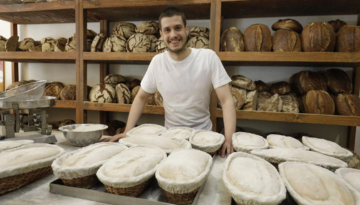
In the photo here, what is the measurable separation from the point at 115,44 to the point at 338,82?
2.27m

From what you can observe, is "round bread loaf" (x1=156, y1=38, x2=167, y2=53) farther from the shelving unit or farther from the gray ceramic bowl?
the gray ceramic bowl

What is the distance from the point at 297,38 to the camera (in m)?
1.87

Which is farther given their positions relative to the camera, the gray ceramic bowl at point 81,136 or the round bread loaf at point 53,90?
the round bread loaf at point 53,90

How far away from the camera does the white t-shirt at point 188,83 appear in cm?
173

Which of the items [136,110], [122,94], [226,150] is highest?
[122,94]

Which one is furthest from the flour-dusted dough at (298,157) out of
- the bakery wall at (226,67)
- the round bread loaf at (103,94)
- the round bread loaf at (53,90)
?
the round bread loaf at (53,90)

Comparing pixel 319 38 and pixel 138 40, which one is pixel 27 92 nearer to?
pixel 138 40

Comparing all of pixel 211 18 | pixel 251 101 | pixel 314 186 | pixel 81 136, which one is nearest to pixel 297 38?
pixel 251 101

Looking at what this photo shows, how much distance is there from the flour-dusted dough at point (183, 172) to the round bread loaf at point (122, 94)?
5.37 feet

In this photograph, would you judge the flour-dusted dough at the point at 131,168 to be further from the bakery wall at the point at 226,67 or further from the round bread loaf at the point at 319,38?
the bakery wall at the point at 226,67

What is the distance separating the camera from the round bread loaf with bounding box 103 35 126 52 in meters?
2.27

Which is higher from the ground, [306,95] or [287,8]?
[287,8]

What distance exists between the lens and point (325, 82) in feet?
6.59

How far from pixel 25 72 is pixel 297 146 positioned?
3.68 metres
